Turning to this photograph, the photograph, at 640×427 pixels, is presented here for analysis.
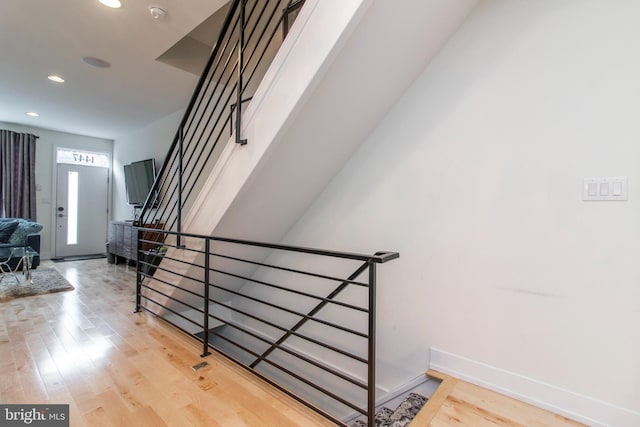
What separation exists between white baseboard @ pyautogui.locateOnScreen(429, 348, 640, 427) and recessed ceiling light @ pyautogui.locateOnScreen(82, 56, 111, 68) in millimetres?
4116

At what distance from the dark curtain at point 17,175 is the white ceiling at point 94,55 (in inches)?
16.8

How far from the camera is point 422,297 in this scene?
191 centimetres

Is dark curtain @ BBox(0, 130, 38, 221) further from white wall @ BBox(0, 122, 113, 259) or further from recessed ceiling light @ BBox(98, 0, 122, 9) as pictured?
recessed ceiling light @ BBox(98, 0, 122, 9)

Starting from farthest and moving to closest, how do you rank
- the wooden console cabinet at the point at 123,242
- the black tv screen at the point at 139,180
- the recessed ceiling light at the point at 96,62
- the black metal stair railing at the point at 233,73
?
the black tv screen at the point at 139,180
the wooden console cabinet at the point at 123,242
the recessed ceiling light at the point at 96,62
the black metal stair railing at the point at 233,73

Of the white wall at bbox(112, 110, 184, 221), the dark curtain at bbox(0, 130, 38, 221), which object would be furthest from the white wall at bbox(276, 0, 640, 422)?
the dark curtain at bbox(0, 130, 38, 221)

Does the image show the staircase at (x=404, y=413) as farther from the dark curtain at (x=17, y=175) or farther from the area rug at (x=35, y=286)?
the dark curtain at (x=17, y=175)

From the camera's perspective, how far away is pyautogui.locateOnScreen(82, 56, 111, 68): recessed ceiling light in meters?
3.04

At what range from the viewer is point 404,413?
1.80 metres

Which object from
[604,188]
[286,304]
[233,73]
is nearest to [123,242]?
[286,304]

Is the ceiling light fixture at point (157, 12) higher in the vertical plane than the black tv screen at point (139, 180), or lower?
higher

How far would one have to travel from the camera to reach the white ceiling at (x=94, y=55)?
234 centimetres

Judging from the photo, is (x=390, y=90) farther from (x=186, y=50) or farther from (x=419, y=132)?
(x=186, y=50)

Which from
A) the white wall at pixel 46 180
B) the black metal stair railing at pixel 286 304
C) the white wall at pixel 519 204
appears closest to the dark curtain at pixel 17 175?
the white wall at pixel 46 180

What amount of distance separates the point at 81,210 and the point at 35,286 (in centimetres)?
301
